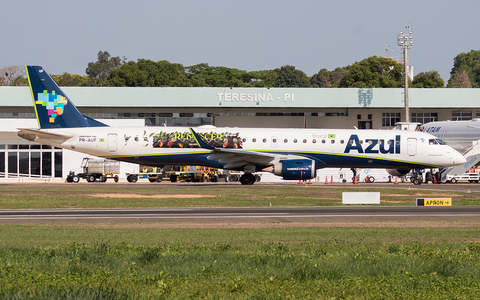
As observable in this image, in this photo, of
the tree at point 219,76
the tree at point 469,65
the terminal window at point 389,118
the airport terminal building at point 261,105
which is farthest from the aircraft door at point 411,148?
the tree at point 469,65

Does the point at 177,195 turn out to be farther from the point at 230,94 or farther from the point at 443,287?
the point at 230,94

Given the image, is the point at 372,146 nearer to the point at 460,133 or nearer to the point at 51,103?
the point at 460,133

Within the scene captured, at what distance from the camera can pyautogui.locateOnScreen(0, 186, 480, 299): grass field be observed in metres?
8.17

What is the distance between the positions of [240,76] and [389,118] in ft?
204

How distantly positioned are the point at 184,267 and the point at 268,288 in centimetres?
233

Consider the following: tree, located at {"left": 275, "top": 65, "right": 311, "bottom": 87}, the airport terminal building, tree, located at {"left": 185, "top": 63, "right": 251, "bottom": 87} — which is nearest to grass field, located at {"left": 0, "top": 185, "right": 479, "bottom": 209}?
the airport terminal building

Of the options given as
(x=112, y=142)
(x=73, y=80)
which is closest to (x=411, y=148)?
(x=112, y=142)

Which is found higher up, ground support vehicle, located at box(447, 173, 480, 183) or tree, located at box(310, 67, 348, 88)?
tree, located at box(310, 67, 348, 88)

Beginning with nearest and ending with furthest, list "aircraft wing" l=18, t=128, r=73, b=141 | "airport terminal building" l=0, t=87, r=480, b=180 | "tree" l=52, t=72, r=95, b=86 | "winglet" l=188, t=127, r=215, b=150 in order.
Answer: "winglet" l=188, t=127, r=215, b=150 < "aircraft wing" l=18, t=128, r=73, b=141 < "airport terminal building" l=0, t=87, r=480, b=180 < "tree" l=52, t=72, r=95, b=86

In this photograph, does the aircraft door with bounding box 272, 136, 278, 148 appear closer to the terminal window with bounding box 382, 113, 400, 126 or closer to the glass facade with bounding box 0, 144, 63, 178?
the glass facade with bounding box 0, 144, 63, 178

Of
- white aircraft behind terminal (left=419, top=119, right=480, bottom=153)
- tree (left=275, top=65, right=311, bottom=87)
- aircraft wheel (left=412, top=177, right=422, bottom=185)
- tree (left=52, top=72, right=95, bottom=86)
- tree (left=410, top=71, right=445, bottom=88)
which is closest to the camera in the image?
aircraft wheel (left=412, top=177, right=422, bottom=185)

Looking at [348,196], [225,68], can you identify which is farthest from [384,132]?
[225,68]

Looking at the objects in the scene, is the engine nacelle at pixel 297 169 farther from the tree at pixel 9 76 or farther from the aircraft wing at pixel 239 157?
the tree at pixel 9 76

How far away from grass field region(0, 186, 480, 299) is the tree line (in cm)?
8665
